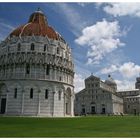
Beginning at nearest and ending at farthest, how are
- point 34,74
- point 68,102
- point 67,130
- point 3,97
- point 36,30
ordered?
1. point 67,130
2. point 34,74
3. point 3,97
4. point 36,30
5. point 68,102

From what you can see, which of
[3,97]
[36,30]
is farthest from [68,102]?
[36,30]

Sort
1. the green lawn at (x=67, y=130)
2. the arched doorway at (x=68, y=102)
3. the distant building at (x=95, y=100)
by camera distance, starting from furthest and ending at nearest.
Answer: the distant building at (x=95, y=100), the arched doorway at (x=68, y=102), the green lawn at (x=67, y=130)

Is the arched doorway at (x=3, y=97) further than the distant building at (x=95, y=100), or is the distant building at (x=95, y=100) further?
the distant building at (x=95, y=100)

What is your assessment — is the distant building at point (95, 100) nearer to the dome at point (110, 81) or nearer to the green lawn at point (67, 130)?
the dome at point (110, 81)

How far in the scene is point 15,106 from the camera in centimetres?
4341

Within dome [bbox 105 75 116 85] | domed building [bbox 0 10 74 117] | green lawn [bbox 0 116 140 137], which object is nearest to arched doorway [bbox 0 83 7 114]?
domed building [bbox 0 10 74 117]

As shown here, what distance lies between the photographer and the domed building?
4366 cm

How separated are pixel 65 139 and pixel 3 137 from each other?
10.9 ft

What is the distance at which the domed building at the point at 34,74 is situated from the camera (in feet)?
143

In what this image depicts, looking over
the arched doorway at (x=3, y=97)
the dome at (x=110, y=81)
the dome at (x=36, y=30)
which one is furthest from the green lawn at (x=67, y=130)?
the dome at (x=110, y=81)

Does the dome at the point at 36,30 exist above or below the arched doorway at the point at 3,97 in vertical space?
above

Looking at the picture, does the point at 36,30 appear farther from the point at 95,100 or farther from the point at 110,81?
the point at 110,81

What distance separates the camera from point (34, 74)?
44469 millimetres

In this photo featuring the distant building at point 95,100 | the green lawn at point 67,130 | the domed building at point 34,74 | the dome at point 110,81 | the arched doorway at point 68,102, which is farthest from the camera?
the dome at point 110,81
